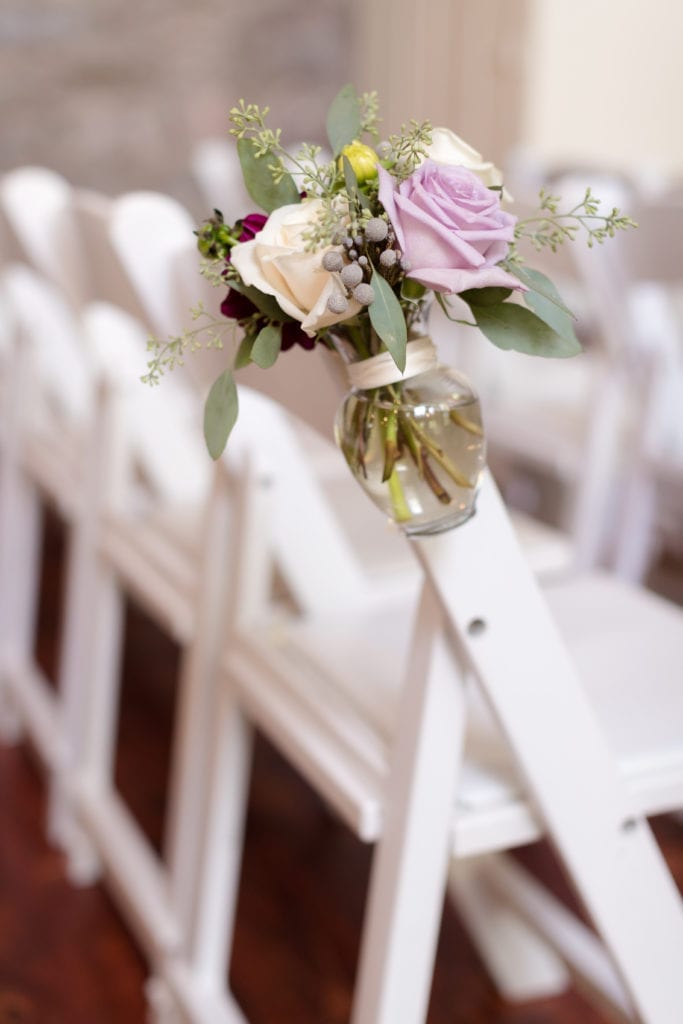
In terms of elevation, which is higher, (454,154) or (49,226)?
(454,154)

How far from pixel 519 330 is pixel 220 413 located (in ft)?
0.61

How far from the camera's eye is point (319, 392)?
0.93 meters

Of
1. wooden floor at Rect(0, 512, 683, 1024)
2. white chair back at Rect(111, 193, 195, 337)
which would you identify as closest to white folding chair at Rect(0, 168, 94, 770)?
wooden floor at Rect(0, 512, 683, 1024)

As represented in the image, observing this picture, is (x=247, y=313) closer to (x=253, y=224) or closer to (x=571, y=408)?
(x=253, y=224)

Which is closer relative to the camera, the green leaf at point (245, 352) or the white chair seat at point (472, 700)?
the green leaf at point (245, 352)

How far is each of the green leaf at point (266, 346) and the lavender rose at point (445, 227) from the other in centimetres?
9

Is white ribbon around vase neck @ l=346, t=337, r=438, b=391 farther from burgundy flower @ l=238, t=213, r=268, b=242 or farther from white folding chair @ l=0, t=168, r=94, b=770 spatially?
white folding chair @ l=0, t=168, r=94, b=770

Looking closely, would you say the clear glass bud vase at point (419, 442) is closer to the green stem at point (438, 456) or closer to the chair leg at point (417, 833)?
the green stem at point (438, 456)

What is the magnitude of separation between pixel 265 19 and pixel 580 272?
3.36 metres

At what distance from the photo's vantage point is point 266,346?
0.72 metres

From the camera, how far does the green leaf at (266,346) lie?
714 millimetres

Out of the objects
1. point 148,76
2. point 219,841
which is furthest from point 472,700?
point 148,76

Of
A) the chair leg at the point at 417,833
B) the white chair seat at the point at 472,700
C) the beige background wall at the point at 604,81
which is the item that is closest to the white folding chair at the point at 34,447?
the white chair seat at the point at 472,700

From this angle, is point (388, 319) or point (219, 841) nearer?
point (388, 319)
